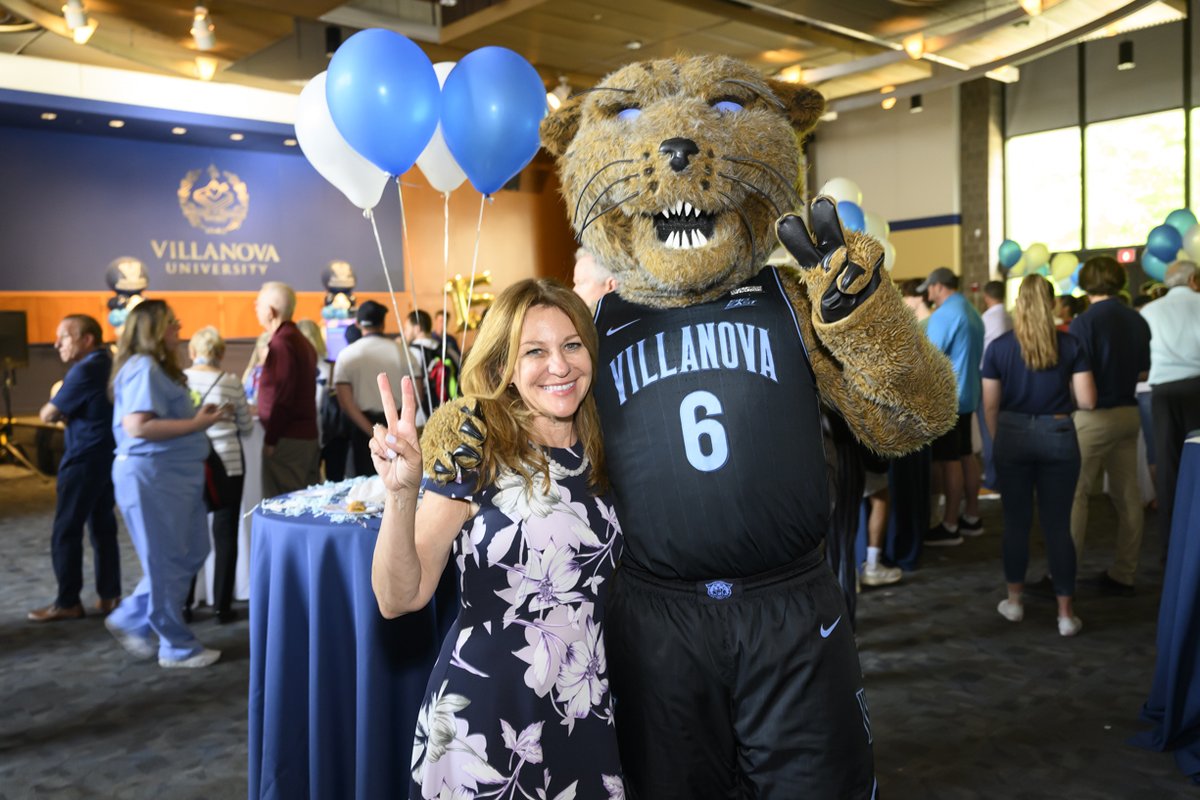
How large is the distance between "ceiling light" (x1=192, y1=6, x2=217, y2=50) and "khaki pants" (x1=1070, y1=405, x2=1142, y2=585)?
725 centimetres

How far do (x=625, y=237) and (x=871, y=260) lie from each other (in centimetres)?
44

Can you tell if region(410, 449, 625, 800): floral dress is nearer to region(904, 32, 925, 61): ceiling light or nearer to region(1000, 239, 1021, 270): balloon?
region(904, 32, 925, 61): ceiling light

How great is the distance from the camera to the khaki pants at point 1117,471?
4293 millimetres

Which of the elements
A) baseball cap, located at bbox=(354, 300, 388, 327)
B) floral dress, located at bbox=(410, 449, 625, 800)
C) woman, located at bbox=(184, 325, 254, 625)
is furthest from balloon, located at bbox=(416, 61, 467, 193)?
floral dress, located at bbox=(410, 449, 625, 800)

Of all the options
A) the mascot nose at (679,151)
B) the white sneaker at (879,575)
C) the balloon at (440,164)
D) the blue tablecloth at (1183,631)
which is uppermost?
the balloon at (440,164)

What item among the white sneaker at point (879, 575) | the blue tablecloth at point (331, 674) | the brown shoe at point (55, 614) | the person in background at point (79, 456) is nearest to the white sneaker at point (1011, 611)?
the white sneaker at point (879, 575)

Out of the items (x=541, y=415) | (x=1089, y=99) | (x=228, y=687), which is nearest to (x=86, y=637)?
(x=228, y=687)

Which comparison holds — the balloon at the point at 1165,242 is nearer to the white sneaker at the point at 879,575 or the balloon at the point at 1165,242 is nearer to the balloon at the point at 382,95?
the white sneaker at the point at 879,575

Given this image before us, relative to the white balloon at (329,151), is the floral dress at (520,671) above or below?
below

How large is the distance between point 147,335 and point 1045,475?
3.60m

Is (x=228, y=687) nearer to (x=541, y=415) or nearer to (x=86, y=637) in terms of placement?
(x=86, y=637)

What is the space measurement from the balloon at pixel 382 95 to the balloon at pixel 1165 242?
628cm

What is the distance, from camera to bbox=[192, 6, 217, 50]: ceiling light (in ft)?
25.6

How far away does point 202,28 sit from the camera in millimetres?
8000
